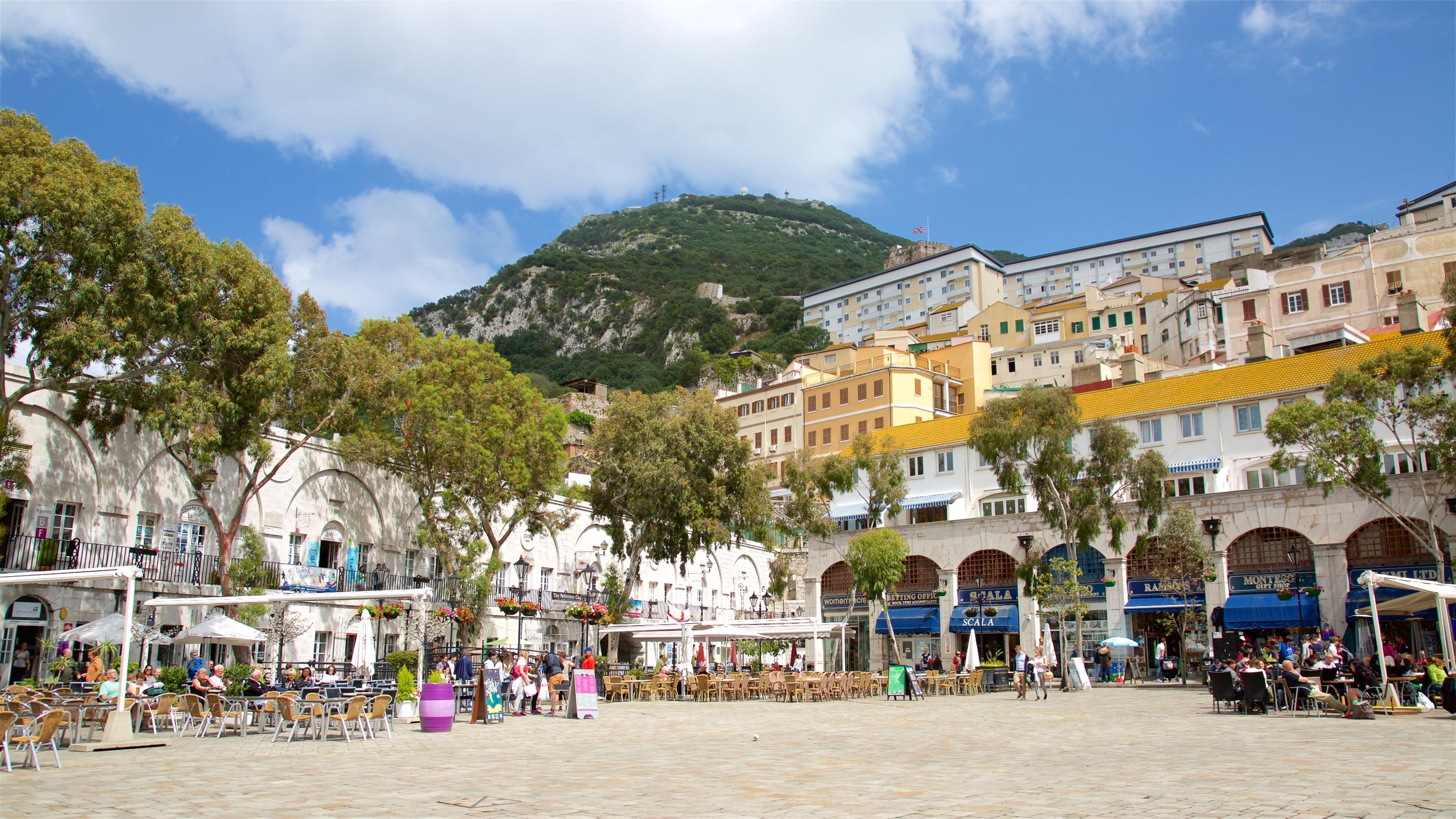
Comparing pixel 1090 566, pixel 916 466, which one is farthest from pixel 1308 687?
pixel 916 466

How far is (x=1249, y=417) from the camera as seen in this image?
40906 millimetres

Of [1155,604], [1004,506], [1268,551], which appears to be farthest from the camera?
[1004,506]

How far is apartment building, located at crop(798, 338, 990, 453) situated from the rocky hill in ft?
136

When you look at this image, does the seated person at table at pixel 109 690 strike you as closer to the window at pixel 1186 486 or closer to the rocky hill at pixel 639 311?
the window at pixel 1186 486

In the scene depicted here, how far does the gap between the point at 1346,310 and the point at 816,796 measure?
217ft

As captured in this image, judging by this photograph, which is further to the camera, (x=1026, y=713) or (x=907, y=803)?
(x=1026, y=713)

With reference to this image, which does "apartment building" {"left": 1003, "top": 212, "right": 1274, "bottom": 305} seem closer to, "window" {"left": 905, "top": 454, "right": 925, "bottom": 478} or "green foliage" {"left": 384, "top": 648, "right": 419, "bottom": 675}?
"window" {"left": 905, "top": 454, "right": 925, "bottom": 478}

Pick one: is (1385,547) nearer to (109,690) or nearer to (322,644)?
(322,644)

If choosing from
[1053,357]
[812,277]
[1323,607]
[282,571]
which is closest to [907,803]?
[282,571]

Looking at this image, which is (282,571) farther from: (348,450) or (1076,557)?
(1076,557)

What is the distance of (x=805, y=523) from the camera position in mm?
43188

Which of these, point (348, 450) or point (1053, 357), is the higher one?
point (1053, 357)

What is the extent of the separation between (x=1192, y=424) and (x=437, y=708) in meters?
34.6

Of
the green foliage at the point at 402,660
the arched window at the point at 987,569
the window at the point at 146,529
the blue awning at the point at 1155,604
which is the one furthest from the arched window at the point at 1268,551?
the window at the point at 146,529
